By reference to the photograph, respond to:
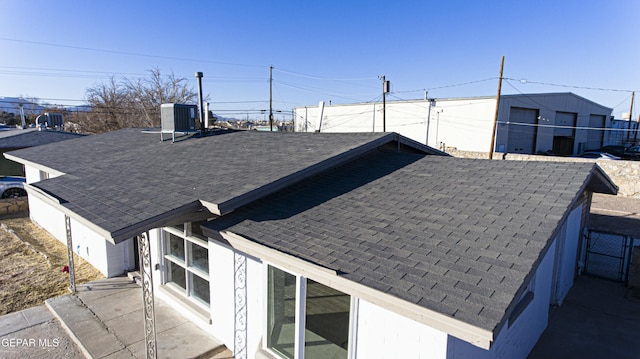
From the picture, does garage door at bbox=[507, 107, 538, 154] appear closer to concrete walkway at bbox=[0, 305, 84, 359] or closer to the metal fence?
the metal fence

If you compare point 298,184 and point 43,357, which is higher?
point 298,184

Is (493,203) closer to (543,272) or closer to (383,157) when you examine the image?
(543,272)

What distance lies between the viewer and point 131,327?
23.1ft

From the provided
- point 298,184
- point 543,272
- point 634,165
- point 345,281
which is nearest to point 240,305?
point 298,184

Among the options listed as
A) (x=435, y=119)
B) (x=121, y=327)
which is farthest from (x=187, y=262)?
(x=435, y=119)

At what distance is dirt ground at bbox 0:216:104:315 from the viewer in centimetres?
849

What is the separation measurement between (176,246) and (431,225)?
5350 millimetres

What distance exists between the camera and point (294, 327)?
5.51 m

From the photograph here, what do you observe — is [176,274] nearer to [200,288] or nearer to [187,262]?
[187,262]

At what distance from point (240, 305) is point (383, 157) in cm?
474

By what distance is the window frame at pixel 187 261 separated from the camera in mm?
7027

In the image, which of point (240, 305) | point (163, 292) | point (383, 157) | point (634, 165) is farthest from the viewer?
point (634, 165)

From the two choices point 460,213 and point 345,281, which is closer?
point 345,281

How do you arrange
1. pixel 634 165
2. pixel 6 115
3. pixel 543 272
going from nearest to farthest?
pixel 543 272 → pixel 634 165 → pixel 6 115
